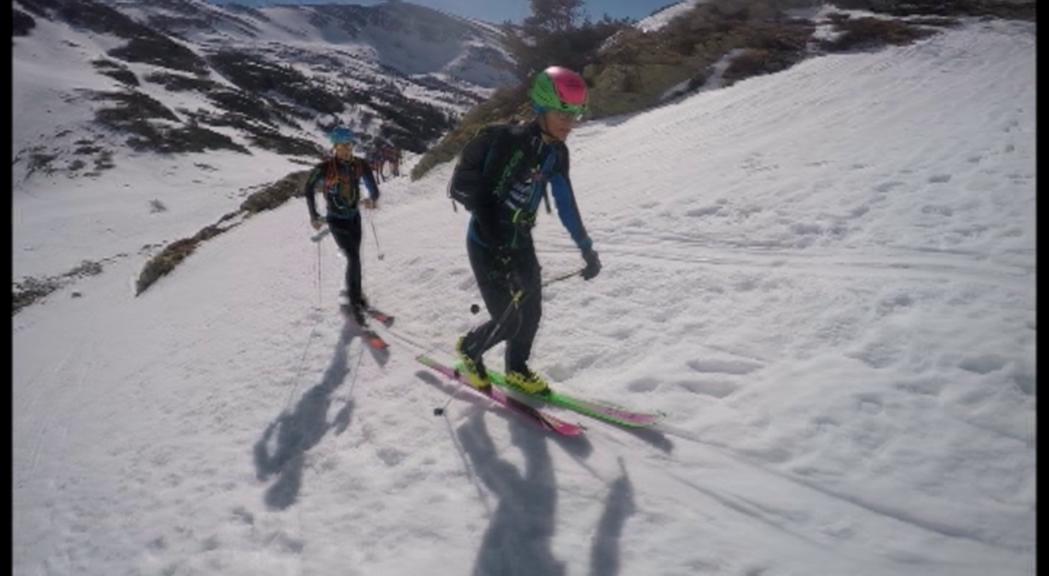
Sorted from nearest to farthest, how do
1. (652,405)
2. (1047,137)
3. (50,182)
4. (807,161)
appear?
1. (652,405)
2. (1047,137)
3. (807,161)
4. (50,182)

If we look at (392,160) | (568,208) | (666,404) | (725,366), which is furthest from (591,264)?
(392,160)

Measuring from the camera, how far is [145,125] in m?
60.6

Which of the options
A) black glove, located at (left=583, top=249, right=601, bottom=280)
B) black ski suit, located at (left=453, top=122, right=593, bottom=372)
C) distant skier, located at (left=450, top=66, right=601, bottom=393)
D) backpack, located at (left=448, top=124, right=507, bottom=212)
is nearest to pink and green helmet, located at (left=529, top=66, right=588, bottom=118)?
distant skier, located at (left=450, top=66, right=601, bottom=393)

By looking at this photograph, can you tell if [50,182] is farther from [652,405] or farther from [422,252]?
[652,405]

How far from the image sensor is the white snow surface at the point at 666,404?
13.4 feet

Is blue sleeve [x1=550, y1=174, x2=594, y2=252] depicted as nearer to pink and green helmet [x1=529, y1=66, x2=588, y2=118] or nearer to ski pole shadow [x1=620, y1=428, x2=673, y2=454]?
pink and green helmet [x1=529, y1=66, x2=588, y2=118]

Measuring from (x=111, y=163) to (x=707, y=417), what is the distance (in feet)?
193

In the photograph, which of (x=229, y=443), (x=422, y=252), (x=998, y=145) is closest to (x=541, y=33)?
(x=422, y=252)

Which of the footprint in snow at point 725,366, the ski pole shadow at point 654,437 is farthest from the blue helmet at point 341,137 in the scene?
the ski pole shadow at point 654,437

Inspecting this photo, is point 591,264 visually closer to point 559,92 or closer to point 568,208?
point 568,208

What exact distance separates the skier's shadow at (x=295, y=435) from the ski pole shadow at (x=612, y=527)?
2513mm

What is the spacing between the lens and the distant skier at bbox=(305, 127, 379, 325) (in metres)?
9.41

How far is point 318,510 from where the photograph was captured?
4973mm

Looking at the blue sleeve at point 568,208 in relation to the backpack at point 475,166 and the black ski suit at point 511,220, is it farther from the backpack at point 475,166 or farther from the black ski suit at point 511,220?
the backpack at point 475,166
